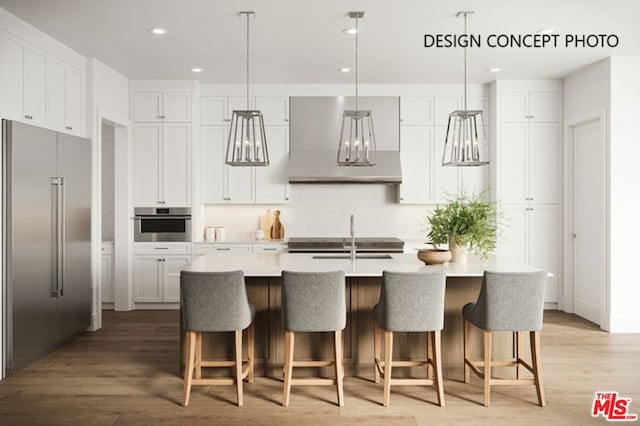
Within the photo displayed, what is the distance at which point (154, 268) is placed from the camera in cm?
679

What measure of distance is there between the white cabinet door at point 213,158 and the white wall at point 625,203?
4528mm

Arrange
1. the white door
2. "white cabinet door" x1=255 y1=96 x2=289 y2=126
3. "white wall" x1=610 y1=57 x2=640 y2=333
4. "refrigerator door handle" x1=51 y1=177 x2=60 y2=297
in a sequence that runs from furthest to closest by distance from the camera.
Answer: "white cabinet door" x1=255 y1=96 x2=289 y2=126, the white door, "white wall" x1=610 y1=57 x2=640 y2=333, "refrigerator door handle" x1=51 y1=177 x2=60 y2=297

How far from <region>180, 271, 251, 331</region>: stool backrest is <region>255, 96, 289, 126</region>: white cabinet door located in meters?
3.71

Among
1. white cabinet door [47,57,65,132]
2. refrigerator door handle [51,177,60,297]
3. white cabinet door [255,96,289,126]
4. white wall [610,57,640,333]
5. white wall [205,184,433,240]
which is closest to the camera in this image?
refrigerator door handle [51,177,60,297]

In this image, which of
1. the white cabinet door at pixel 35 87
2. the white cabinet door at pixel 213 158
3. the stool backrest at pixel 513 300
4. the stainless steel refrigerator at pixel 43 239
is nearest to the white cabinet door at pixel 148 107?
the white cabinet door at pixel 213 158

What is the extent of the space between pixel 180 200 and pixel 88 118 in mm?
1559

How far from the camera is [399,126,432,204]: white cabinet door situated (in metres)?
7.04

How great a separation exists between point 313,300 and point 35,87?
318cm

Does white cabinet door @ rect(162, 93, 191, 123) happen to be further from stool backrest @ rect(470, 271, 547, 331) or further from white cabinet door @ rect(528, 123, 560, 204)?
stool backrest @ rect(470, 271, 547, 331)

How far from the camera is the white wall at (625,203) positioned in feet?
18.8

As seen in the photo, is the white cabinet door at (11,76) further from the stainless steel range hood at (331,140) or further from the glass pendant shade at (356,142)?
the stainless steel range hood at (331,140)

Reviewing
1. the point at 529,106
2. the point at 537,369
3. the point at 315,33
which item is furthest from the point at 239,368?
the point at 529,106

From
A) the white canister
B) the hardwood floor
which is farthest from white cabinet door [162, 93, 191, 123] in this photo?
the hardwood floor

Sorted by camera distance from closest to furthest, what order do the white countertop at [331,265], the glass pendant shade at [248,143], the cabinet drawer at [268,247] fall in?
the white countertop at [331,265]
the glass pendant shade at [248,143]
the cabinet drawer at [268,247]
